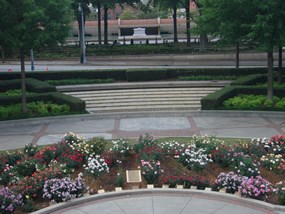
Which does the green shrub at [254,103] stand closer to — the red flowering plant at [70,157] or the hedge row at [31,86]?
the hedge row at [31,86]

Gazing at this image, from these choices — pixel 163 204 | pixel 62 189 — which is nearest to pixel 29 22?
pixel 62 189

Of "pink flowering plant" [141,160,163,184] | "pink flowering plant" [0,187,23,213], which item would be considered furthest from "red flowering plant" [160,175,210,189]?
"pink flowering plant" [0,187,23,213]

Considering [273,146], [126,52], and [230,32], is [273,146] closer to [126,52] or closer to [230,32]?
[230,32]

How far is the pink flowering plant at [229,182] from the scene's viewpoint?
11750 mm

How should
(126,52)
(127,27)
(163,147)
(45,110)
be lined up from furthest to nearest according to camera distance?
(127,27) → (126,52) → (45,110) → (163,147)

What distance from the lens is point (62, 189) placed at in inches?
452

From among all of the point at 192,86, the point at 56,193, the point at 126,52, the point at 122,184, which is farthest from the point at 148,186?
the point at 126,52

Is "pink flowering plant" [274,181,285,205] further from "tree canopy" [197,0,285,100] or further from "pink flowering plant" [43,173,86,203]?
"tree canopy" [197,0,285,100]

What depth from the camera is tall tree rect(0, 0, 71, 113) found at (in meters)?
21.8

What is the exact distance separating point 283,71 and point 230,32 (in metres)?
8.01

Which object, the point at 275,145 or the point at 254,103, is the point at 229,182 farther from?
the point at 254,103

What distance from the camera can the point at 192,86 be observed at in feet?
94.1

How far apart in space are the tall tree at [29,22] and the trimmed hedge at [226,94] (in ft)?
27.3

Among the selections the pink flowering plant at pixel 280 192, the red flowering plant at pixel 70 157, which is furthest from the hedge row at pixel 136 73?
the pink flowering plant at pixel 280 192
